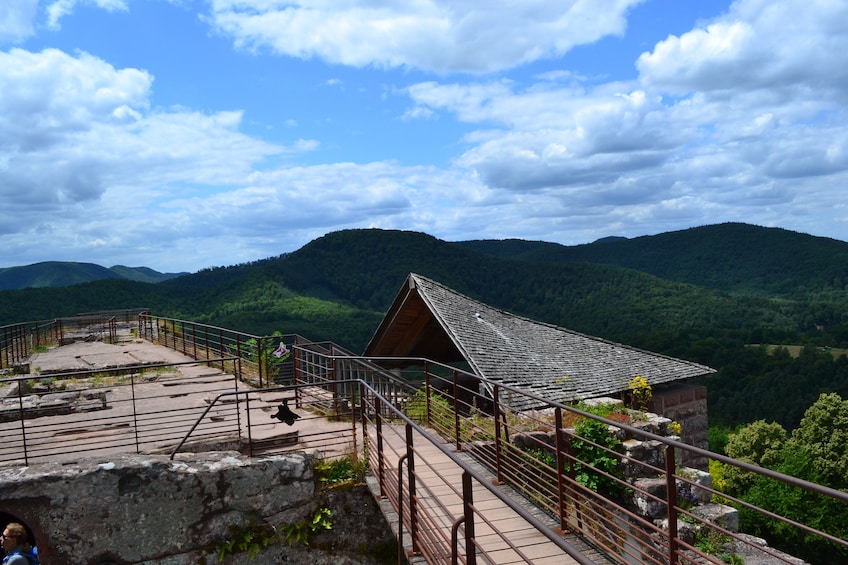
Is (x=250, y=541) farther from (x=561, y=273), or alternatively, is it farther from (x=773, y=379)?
(x=561, y=273)

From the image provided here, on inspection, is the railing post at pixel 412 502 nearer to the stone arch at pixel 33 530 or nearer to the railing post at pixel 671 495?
the railing post at pixel 671 495

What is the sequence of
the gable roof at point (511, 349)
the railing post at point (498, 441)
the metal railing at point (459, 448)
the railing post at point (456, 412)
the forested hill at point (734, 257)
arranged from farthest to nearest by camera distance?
the forested hill at point (734, 257), the gable roof at point (511, 349), the railing post at point (456, 412), the railing post at point (498, 441), the metal railing at point (459, 448)

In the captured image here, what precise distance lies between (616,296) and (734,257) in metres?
63.3

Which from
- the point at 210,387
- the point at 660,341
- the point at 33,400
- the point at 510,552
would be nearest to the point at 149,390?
the point at 210,387

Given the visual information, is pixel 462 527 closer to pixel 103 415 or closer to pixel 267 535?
pixel 267 535

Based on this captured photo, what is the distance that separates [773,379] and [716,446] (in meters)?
12.5

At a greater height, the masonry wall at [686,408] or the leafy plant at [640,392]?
the leafy plant at [640,392]

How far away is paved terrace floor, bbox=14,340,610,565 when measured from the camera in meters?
5.30

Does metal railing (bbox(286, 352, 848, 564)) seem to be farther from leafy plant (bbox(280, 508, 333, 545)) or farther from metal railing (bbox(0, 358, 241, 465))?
metal railing (bbox(0, 358, 241, 465))

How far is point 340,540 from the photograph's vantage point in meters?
7.30

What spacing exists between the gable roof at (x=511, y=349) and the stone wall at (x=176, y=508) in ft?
20.2

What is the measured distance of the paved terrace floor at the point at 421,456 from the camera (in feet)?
17.4

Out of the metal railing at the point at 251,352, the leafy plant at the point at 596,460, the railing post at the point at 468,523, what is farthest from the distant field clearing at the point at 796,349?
the railing post at the point at 468,523

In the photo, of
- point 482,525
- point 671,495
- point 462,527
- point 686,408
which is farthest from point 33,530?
point 686,408
